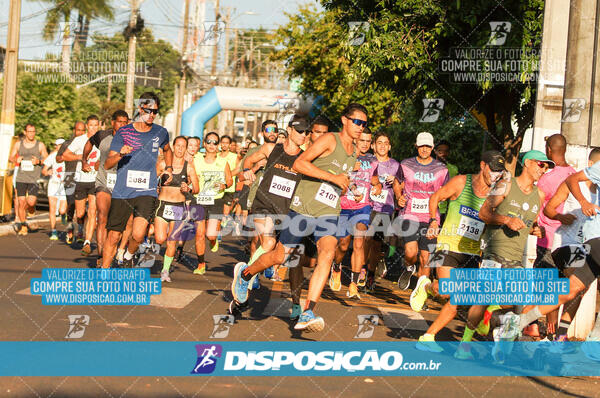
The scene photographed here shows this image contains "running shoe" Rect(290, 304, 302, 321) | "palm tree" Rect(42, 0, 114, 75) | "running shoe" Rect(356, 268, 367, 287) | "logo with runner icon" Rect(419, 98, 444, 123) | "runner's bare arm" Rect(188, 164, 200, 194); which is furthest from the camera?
"palm tree" Rect(42, 0, 114, 75)

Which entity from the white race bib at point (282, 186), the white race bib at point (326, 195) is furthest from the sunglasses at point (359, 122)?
the white race bib at point (282, 186)

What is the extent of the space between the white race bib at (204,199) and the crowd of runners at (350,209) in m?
0.02

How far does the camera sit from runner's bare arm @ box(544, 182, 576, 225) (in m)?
7.43

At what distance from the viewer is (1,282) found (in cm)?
974

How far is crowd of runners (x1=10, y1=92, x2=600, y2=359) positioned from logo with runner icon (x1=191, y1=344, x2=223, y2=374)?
940mm

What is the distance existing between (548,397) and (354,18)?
38.1 feet

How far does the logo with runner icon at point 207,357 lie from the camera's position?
238 inches

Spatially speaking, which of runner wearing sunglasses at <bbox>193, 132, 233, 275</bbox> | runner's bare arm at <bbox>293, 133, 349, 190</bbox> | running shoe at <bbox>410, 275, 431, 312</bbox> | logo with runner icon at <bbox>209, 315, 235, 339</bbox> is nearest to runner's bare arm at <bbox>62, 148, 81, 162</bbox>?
runner wearing sunglasses at <bbox>193, 132, 233, 275</bbox>

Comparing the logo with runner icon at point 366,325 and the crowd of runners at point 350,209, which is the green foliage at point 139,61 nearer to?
the crowd of runners at point 350,209

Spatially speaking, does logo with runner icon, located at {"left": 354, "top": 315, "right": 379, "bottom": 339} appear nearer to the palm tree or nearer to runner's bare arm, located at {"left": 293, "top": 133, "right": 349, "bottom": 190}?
runner's bare arm, located at {"left": 293, "top": 133, "right": 349, "bottom": 190}

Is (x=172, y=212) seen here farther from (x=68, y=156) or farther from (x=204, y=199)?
(x=68, y=156)

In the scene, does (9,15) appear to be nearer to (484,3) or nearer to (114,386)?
(484,3)

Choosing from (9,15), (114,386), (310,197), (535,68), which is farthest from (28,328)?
(9,15)

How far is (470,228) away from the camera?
7.62 meters
